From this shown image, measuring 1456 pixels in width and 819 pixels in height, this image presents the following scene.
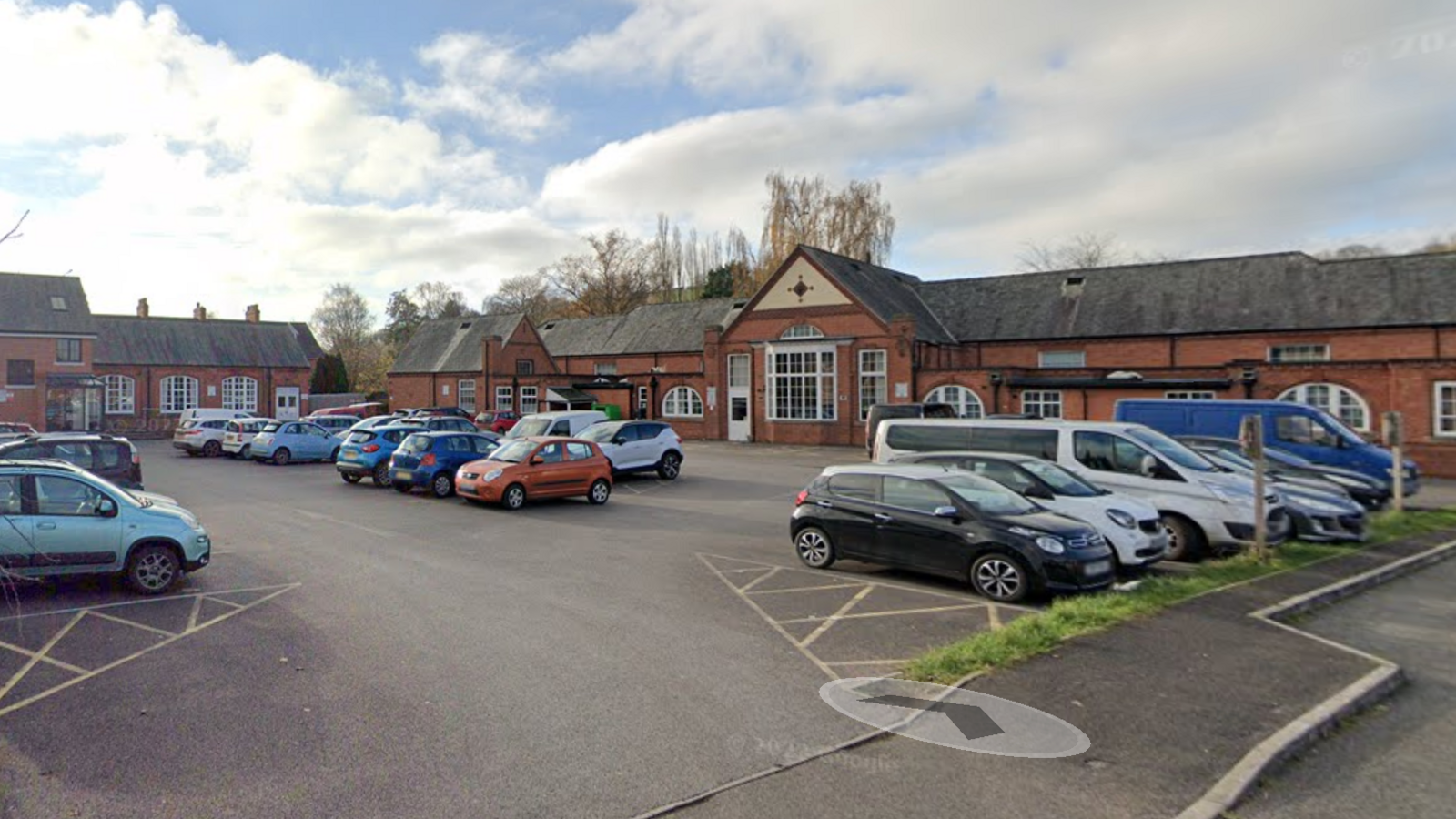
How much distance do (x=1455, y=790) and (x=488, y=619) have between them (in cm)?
744

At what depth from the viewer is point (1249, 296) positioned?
3309 centimetres

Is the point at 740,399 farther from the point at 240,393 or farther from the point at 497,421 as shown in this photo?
the point at 240,393

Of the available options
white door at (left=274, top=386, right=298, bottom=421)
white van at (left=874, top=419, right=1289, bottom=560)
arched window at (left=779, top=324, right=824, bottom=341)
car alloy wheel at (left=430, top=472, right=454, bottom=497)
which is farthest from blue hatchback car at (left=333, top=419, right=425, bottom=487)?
white door at (left=274, top=386, right=298, bottom=421)

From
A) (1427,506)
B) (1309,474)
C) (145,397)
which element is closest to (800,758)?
(1309,474)

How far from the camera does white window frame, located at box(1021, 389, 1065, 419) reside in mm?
31188

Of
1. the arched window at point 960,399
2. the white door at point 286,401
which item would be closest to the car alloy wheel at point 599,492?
the arched window at point 960,399

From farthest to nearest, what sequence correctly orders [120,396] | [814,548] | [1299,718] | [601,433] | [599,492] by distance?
1. [120,396]
2. [601,433]
3. [599,492]
4. [814,548]
5. [1299,718]

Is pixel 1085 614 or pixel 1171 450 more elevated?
pixel 1171 450

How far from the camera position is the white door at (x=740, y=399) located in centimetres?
3909

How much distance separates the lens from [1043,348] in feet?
120

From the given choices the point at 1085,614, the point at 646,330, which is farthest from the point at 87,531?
the point at 646,330

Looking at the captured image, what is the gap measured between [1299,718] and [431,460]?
1664cm

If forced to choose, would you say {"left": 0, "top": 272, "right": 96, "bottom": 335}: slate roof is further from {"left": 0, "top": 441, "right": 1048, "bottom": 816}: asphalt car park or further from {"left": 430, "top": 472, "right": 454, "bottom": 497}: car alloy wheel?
{"left": 0, "top": 441, "right": 1048, "bottom": 816}: asphalt car park

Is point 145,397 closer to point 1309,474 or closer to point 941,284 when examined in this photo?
point 941,284
